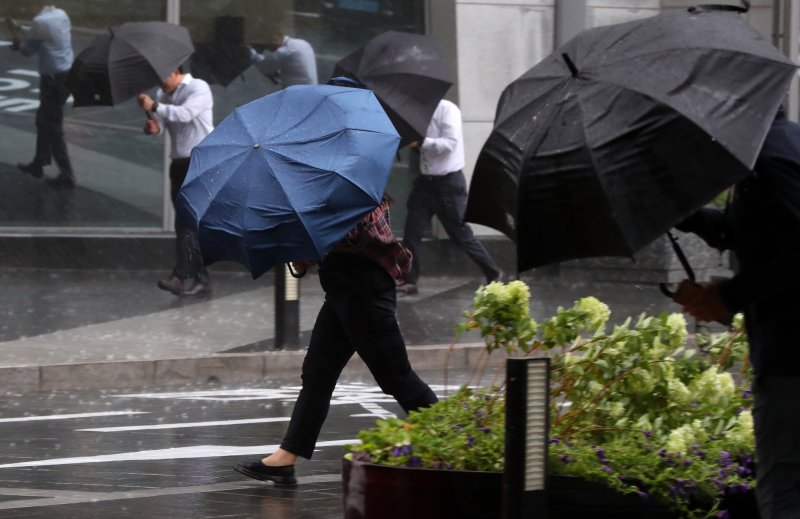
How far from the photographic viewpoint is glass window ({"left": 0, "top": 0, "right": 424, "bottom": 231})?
15.1 meters


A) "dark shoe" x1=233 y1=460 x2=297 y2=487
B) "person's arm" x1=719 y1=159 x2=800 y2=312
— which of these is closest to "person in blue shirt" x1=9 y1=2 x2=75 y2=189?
"dark shoe" x1=233 y1=460 x2=297 y2=487

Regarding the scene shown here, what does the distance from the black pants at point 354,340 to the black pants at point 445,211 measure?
20.6ft

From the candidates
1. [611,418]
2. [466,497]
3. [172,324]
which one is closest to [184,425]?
[172,324]

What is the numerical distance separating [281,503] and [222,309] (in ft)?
21.6

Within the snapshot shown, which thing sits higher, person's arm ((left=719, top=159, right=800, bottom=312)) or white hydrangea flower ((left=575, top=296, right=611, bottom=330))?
person's arm ((left=719, top=159, right=800, bottom=312))

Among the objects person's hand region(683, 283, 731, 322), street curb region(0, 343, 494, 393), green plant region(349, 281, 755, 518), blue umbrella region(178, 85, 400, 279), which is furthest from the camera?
street curb region(0, 343, 494, 393)

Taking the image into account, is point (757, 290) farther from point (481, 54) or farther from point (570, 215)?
point (481, 54)

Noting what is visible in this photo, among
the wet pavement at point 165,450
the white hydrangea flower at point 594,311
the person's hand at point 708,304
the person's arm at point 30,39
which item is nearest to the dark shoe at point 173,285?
the person's arm at point 30,39

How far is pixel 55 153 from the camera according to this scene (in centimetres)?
1519

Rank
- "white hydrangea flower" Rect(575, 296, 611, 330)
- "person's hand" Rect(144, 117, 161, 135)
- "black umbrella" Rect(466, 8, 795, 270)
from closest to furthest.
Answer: "black umbrella" Rect(466, 8, 795, 270) → "white hydrangea flower" Rect(575, 296, 611, 330) → "person's hand" Rect(144, 117, 161, 135)

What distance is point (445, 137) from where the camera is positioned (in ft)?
43.4

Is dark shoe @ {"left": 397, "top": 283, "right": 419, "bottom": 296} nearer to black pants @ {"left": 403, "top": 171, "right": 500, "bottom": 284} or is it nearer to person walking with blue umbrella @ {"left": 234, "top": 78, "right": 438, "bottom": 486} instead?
black pants @ {"left": 403, "top": 171, "right": 500, "bottom": 284}

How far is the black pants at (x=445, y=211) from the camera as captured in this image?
1325 cm

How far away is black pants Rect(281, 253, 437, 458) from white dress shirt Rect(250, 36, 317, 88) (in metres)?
8.67
